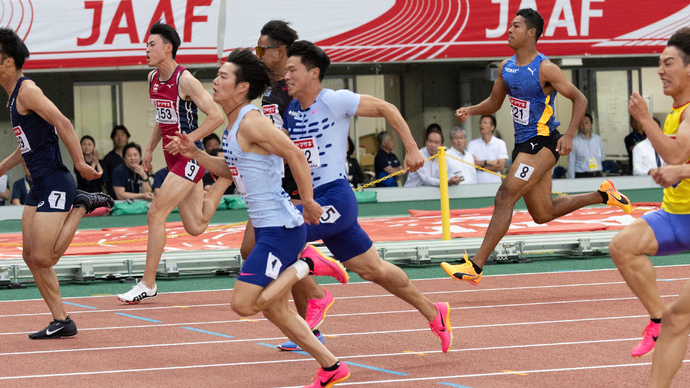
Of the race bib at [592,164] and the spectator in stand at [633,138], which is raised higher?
the spectator in stand at [633,138]

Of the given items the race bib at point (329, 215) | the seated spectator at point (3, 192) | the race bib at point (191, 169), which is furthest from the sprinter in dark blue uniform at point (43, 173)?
the seated spectator at point (3, 192)

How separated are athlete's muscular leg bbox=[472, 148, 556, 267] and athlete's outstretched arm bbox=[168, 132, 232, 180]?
114 inches

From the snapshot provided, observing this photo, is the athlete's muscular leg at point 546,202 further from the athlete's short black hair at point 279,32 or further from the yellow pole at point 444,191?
the athlete's short black hair at point 279,32

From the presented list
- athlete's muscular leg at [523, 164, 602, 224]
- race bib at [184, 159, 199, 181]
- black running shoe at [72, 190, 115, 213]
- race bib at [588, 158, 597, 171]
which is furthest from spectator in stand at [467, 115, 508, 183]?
black running shoe at [72, 190, 115, 213]

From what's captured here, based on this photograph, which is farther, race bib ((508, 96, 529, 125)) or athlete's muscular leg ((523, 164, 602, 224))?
athlete's muscular leg ((523, 164, 602, 224))

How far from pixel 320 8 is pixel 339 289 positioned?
7303 mm

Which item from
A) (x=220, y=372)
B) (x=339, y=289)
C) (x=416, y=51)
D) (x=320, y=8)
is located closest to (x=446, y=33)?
(x=416, y=51)

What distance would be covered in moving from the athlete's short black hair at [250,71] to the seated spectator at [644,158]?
12.1m

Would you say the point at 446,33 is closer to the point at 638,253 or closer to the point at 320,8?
the point at 320,8

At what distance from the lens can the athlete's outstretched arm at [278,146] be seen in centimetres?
442

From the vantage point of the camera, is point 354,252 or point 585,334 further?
point 585,334

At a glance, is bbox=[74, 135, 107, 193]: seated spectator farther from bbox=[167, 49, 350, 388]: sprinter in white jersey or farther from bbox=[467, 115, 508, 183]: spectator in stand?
bbox=[167, 49, 350, 388]: sprinter in white jersey

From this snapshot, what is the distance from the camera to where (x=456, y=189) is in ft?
47.3

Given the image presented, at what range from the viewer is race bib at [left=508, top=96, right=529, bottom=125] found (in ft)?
23.6
